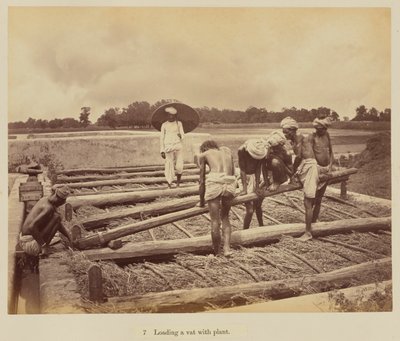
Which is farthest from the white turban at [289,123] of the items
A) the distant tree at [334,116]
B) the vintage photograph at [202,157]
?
the distant tree at [334,116]

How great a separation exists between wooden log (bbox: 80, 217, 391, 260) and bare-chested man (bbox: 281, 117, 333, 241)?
0.13 meters

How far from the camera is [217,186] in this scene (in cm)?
659

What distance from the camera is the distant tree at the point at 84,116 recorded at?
21.3ft

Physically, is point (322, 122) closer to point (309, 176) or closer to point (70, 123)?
point (309, 176)

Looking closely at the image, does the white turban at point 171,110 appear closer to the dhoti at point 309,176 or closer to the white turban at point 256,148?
the white turban at point 256,148

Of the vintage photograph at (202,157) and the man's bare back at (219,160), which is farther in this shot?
the man's bare back at (219,160)

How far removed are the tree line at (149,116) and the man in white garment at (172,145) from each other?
181 mm

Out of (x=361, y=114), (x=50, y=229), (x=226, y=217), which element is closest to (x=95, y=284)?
(x=50, y=229)

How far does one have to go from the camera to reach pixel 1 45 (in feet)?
21.1

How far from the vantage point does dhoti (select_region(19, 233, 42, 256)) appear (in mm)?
6312

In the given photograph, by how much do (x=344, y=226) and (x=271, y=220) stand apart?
2.53 ft

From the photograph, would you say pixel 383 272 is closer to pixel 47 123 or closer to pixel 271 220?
pixel 271 220

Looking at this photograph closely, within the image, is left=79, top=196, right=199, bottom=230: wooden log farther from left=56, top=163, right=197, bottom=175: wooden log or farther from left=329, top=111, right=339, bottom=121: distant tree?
left=329, top=111, right=339, bottom=121: distant tree
